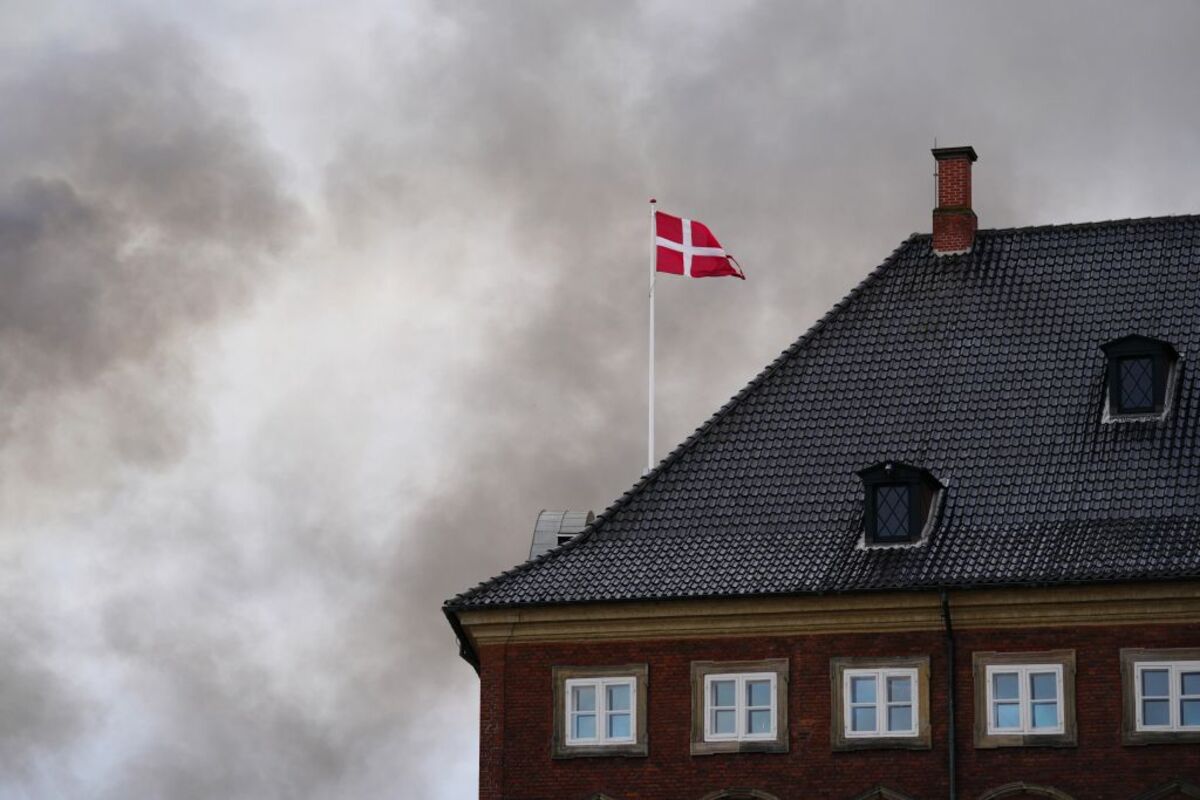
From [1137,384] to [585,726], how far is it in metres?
14.1

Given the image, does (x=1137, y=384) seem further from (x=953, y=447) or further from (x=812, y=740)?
(x=812, y=740)

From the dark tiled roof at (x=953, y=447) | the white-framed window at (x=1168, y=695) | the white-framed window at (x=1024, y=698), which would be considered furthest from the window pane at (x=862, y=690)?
the white-framed window at (x=1168, y=695)

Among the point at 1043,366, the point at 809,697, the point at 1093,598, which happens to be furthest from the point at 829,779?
the point at 1043,366

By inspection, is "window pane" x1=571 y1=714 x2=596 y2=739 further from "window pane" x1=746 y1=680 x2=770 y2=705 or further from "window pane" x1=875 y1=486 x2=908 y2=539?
"window pane" x1=875 y1=486 x2=908 y2=539

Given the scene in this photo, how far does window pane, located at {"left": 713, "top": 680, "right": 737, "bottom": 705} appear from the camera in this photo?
6912cm

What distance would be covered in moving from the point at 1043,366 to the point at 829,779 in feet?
37.2

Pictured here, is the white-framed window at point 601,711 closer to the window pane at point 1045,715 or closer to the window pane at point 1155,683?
the window pane at point 1045,715

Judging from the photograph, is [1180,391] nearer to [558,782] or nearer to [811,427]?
[811,427]

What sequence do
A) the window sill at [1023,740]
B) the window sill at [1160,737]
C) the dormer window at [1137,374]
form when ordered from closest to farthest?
the window sill at [1160,737]
the window sill at [1023,740]
the dormer window at [1137,374]

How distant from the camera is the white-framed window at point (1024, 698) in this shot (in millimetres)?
67125

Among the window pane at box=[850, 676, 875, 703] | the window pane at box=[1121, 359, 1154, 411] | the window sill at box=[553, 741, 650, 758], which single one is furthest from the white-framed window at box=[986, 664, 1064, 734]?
the window sill at box=[553, 741, 650, 758]

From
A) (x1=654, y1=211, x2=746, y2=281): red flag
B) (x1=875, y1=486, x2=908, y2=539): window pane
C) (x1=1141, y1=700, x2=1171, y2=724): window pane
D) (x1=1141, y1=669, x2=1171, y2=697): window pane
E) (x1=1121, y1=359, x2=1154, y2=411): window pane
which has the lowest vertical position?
(x1=1141, y1=700, x2=1171, y2=724): window pane

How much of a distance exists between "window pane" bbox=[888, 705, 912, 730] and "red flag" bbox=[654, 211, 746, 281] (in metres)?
14.4

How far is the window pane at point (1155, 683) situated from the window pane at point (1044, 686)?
5.92 feet
